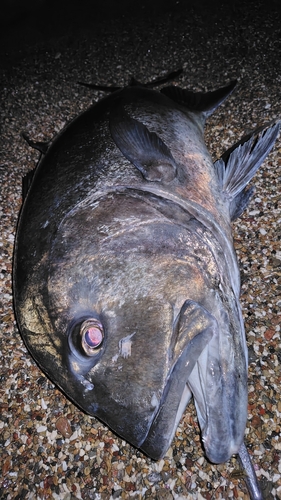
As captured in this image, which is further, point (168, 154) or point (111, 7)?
point (111, 7)

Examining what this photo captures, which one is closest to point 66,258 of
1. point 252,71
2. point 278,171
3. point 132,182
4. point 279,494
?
point 132,182

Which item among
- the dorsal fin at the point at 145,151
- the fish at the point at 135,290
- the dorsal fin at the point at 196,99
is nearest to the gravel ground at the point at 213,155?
the dorsal fin at the point at 196,99

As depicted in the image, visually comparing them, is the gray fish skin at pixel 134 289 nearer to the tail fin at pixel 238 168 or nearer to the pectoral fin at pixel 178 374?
the pectoral fin at pixel 178 374

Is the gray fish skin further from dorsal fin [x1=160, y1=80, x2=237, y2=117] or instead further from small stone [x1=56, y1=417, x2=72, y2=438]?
dorsal fin [x1=160, y1=80, x2=237, y2=117]

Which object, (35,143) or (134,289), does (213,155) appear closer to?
(35,143)

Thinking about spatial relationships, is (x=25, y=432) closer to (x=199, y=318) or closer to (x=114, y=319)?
(x=114, y=319)

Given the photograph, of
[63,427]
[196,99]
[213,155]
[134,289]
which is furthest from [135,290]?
[196,99]

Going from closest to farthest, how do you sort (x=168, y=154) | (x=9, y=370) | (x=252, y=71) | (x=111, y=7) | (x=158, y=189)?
(x=158, y=189)
(x=168, y=154)
(x=9, y=370)
(x=252, y=71)
(x=111, y=7)

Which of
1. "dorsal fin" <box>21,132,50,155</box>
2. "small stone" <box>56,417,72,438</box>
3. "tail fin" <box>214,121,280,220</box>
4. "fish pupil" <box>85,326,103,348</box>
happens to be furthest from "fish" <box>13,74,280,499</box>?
"dorsal fin" <box>21,132,50,155</box>
